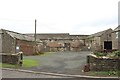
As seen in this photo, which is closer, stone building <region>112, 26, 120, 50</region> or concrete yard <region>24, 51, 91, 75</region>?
concrete yard <region>24, 51, 91, 75</region>

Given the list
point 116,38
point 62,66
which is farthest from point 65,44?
point 62,66

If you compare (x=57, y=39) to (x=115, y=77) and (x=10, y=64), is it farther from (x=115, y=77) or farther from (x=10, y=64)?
(x=115, y=77)

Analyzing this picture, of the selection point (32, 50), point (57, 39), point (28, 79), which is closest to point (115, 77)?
point (28, 79)

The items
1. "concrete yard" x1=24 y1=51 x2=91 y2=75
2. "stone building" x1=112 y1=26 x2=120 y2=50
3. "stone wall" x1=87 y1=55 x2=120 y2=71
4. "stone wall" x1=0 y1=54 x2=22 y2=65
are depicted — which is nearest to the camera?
"stone wall" x1=87 y1=55 x2=120 y2=71

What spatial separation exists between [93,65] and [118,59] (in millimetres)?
2041

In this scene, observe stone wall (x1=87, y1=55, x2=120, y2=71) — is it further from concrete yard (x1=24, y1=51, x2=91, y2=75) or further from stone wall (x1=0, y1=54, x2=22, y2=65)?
stone wall (x1=0, y1=54, x2=22, y2=65)

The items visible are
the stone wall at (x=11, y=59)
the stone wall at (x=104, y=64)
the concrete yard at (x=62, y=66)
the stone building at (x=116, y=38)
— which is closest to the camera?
the stone wall at (x=104, y=64)

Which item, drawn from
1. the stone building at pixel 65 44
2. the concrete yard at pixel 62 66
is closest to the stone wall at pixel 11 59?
the concrete yard at pixel 62 66

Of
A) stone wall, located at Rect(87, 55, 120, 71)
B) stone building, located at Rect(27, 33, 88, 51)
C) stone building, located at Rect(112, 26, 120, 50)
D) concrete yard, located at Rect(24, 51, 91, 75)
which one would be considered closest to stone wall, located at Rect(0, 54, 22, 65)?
concrete yard, located at Rect(24, 51, 91, 75)

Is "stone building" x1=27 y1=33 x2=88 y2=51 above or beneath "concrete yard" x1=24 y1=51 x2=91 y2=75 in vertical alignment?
above

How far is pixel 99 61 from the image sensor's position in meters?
18.5

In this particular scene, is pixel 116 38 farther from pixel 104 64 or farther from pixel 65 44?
pixel 65 44

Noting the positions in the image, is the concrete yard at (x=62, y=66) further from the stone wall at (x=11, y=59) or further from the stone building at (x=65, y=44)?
the stone building at (x=65, y=44)

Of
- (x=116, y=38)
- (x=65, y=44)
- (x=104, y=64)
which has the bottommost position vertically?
(x=104, y=64)
